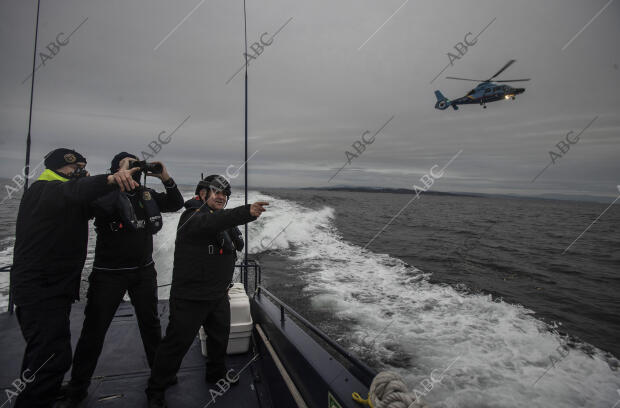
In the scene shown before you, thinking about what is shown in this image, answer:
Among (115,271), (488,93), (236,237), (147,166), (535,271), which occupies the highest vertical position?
(488,93)

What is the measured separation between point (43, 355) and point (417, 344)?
556 cm

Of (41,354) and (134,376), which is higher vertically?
(41,354)

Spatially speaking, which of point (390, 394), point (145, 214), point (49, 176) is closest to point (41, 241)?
point (49, 176)

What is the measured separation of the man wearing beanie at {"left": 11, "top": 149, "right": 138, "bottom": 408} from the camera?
1669mm

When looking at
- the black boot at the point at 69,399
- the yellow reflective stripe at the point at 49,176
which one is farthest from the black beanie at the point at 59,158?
the black boot at the point at 69,399

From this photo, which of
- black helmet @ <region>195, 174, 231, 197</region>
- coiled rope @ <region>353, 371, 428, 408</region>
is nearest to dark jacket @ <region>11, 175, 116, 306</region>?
black helmet @ <region>195, 174, 231, 197</region>

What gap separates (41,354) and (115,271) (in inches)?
22.7

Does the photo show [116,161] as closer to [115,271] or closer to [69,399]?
[115,271]

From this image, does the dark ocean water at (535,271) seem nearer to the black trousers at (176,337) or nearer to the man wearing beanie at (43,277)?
the black trousers at (176,337)

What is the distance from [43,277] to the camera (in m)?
1.70

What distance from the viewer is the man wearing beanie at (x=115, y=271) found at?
2059 mm

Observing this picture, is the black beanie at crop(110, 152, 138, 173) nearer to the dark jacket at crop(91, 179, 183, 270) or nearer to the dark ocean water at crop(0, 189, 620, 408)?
the dark jacket at crop(91, 179, 183, 270)

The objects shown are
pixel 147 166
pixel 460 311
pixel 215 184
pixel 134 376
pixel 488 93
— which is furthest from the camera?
pixel 488 93

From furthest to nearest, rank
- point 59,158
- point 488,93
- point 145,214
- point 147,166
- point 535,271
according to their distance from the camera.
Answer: point 488,93
point 535,271
point 145,214
point 147,166
point 59,158
